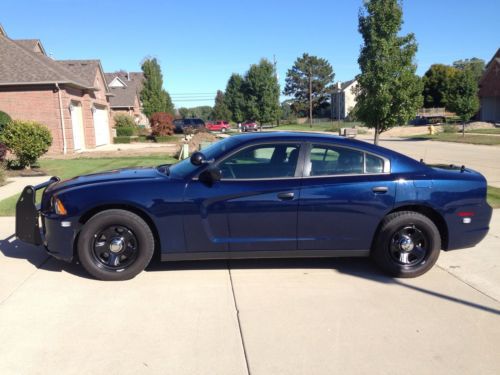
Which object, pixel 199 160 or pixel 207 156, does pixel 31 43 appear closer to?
pixel 207 156

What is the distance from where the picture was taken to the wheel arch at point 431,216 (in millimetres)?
4938

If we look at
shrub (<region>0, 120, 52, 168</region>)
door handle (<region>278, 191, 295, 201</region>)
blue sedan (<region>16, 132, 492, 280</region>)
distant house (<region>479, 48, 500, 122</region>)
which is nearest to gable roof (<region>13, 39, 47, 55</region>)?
shrub (<region>0, 120, 52, 168</region>)

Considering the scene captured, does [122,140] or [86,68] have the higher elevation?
[86,68]

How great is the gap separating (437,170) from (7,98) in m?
20.3

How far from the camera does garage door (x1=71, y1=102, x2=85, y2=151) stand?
73.6 feet

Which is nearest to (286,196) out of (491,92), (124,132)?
(124,132)

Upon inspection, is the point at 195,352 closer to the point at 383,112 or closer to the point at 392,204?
the point at 392,204

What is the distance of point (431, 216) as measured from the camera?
16.6 feet

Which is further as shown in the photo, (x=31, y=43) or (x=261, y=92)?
(x=261, y=92)

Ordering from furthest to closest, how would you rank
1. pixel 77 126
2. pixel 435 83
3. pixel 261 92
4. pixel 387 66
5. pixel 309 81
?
1. pixel 309 81
2. pixel 435 83
3. pixel 261 92
4. pixel 77 126
5. pixel 387 66

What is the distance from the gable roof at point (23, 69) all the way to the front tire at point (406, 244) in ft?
62.5

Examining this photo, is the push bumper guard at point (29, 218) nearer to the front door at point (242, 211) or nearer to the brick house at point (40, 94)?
the front door at point (242, 211)

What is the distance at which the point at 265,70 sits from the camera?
4956 cm

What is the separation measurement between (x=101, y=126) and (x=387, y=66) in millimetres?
21162
